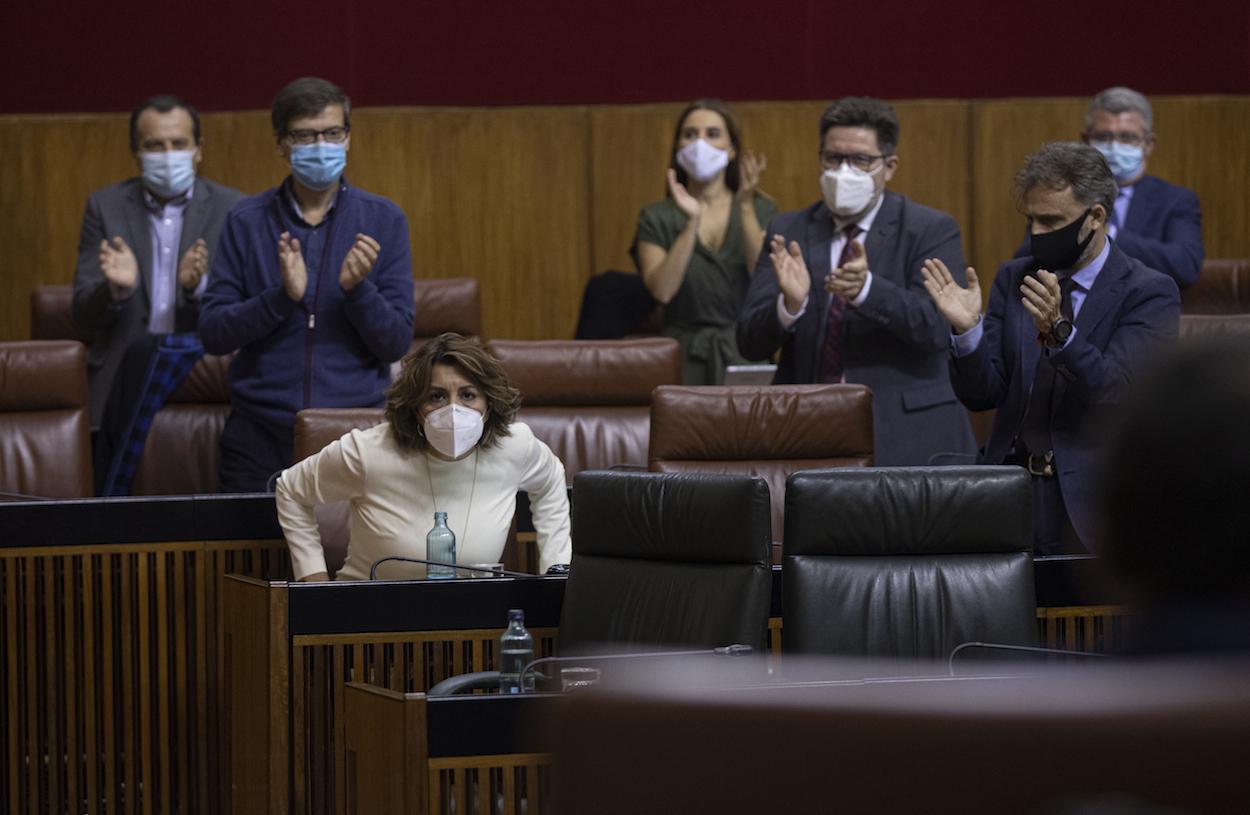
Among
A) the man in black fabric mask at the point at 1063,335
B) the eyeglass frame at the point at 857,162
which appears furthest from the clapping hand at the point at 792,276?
the man in black fabric mask at the point at 1063,335

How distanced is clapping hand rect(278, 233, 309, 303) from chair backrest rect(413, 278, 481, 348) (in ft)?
4.20

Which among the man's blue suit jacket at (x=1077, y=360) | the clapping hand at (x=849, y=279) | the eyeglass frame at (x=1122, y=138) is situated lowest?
the man's blue suit jacket at (x=1077, y=360)

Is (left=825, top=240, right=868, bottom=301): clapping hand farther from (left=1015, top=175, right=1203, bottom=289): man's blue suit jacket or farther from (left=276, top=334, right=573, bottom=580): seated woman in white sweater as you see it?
(left=1015, top=175, right=1203, bottom=289): man's blue suit jacket

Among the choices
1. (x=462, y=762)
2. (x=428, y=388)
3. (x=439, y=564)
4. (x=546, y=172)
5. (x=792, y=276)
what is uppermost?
(x=546, y=172)

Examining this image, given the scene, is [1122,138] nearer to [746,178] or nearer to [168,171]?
[746,178]

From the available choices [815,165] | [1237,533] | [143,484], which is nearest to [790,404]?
→ [143,484]

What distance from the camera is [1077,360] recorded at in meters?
3.70

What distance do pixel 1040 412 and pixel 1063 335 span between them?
198 millimetres

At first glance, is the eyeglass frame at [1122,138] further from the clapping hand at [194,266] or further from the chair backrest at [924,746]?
the chair backrest at [924,746]

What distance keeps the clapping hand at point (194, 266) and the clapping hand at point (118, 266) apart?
195 mm

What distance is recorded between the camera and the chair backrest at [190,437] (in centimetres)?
534

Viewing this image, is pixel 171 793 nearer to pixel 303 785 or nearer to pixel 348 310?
pixel 303 785

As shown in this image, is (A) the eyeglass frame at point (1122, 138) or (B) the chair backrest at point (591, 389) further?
(A) the eyeglass frame at point (1122, 138)

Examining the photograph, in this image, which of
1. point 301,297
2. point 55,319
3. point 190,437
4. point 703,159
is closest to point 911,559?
point 301,297
